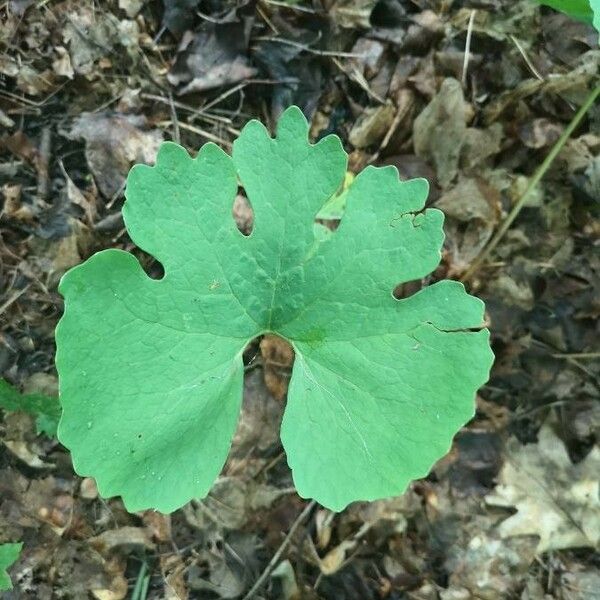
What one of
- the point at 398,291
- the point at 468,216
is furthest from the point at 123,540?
the point at 468,216

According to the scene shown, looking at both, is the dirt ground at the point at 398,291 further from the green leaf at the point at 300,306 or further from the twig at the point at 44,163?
the green leaf at the point at 300,306

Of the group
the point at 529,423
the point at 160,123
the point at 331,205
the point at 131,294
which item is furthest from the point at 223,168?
the point at 529,423

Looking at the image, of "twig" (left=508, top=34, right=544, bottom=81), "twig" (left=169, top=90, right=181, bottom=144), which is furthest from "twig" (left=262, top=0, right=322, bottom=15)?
"twig" (left=508, top=34, right=544, bottom=81)

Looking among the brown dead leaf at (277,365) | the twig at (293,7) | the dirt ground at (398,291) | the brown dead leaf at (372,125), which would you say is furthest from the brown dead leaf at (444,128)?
the brown dead leaf at (277,365)

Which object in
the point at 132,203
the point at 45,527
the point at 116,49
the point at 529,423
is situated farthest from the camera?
the point at 529,423

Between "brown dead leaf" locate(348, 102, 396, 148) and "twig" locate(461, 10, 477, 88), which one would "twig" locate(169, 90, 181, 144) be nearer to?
"brown dead leaf" locate(348, 102, 396, 148)

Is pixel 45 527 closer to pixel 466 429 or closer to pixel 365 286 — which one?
pixel 365 286

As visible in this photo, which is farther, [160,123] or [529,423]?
[529,423]
